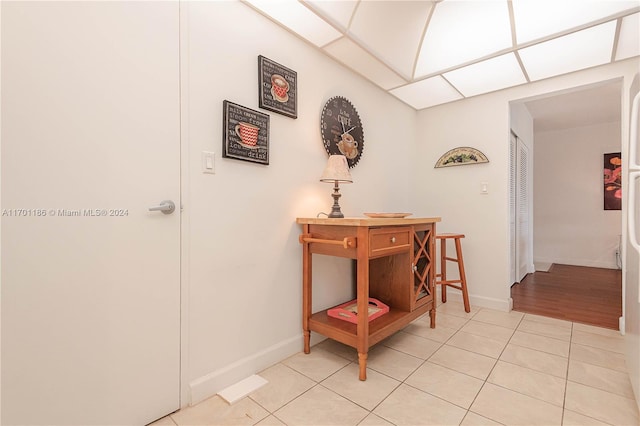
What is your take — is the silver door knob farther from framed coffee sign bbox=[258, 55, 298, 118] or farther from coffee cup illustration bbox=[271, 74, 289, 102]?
coffee cup illustration bbox=[271, 74, 289, 102]

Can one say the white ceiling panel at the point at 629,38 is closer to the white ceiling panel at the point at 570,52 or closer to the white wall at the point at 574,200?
the white ceiling panel at the point at 570,52

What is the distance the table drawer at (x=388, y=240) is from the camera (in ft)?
5.31

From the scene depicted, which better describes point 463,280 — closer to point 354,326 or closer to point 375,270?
point 375,270

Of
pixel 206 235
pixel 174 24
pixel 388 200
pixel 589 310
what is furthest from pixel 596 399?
pixel 174 24

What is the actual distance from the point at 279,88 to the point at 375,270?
1.50 m

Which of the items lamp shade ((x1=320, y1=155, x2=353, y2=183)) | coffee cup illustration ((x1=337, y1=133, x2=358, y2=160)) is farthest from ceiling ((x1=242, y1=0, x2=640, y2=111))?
lamp shade ((x1=320, y1=155, x2=353, y2=183))

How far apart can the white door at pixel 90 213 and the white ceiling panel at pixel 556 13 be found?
2125 mm

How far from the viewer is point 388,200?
2861mm

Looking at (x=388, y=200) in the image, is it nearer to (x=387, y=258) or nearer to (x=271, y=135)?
(x=387, y=258)

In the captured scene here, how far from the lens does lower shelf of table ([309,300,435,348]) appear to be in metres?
1.66

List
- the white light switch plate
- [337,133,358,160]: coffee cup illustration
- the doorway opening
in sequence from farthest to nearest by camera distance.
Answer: the doorway opening < the white light switch plate < [337,133,358,160]: coffee cup illustration

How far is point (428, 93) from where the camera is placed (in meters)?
2.82

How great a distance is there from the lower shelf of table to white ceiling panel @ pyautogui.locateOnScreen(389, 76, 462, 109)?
6.61 ft

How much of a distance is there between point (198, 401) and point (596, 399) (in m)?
1.96
